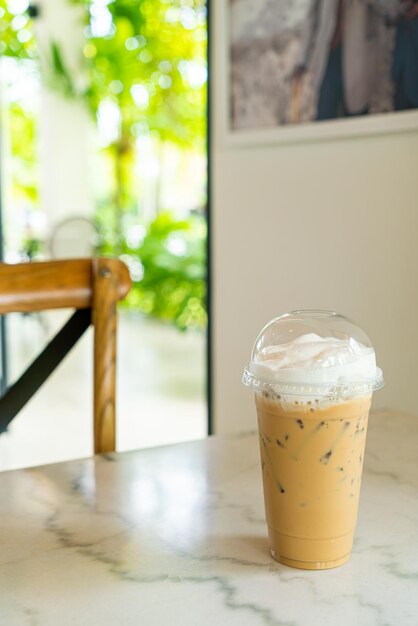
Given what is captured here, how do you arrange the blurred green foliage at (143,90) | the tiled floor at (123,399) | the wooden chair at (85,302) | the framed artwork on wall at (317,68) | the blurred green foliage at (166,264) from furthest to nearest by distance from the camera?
the blurred green foliage at (143,90)
the blurred green foliage at (166,264)
the tiled floor at (123,399)
the framed artwork on wall at (317,68)
the wooden chair at (85,302)

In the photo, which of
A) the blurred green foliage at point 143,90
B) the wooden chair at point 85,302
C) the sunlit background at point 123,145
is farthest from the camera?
the blurred green foliage at point 143,90

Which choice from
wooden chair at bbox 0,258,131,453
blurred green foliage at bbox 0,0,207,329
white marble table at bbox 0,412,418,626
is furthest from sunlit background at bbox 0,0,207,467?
white marble table at bbox 0,412,418,626

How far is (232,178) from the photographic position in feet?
7.34

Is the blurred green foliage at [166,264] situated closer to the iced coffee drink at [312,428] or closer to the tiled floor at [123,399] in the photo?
the tiled floor at [123,399]

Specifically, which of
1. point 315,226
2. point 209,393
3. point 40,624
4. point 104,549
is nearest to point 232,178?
point 315,226

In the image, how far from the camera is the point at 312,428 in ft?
2.19

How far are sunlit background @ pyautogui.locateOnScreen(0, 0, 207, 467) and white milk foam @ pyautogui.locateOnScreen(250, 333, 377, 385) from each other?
14.0ft

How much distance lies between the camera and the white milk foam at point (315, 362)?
65 centimetres

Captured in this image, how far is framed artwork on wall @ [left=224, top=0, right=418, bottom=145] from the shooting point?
1.66m

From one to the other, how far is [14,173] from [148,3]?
4273 millimetres

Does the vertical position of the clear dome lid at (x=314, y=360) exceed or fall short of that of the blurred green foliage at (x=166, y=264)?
it exceeds it

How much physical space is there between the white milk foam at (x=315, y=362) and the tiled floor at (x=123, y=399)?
2.69m

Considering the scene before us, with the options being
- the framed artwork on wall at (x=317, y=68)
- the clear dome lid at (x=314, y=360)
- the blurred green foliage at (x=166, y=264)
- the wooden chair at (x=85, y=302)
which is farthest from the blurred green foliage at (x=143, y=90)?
the clear dome lid at (x=314, y=360)

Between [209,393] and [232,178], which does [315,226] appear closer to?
[232,178]
